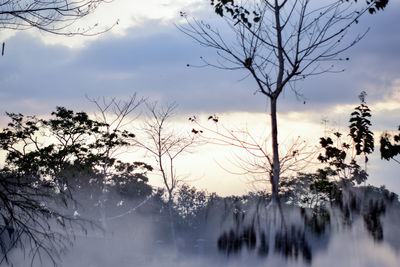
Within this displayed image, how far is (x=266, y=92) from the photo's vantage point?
26.4ft

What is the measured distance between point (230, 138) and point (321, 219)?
550 cm

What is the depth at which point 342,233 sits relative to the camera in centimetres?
1196

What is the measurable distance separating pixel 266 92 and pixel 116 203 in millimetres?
26815

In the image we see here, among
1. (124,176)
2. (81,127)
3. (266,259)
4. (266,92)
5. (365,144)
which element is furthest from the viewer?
(124,176)

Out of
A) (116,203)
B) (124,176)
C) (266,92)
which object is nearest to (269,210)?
(266,92)

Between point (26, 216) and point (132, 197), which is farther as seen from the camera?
point (132, 197)

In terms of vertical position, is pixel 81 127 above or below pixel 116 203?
above

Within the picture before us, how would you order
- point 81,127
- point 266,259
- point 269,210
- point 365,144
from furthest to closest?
point 81,127, point 365,144, point 266,259, point 269,210

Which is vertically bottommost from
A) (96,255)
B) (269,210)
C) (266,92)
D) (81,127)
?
(96,255)

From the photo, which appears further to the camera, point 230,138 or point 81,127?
point 81,127

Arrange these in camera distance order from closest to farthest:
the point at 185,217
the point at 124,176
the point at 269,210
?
the point at 269,210 < the point at 124,176 < the point at 185,217

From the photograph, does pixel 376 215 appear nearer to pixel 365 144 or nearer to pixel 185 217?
pixel 365 144

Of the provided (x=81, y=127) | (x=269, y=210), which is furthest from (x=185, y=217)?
(x=269, y=210)

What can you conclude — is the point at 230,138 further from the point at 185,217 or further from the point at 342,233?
the point at 185,217
